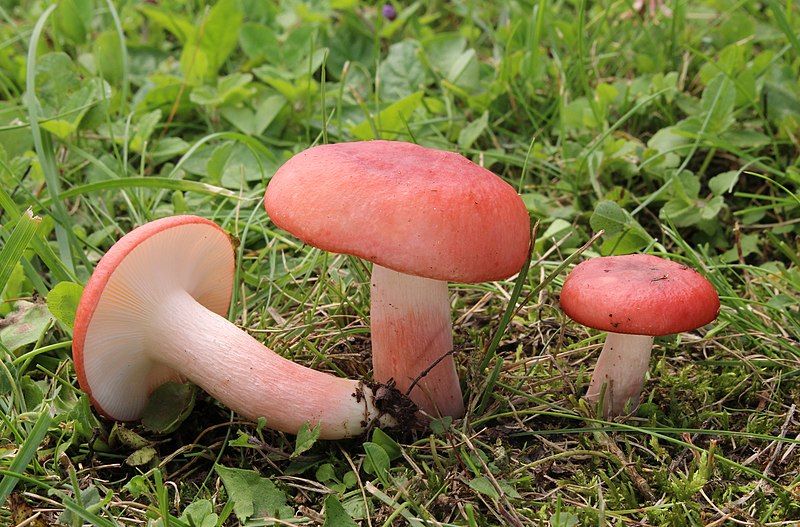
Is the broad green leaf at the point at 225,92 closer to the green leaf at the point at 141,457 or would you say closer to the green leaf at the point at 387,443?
the green leaf at the point at 141,457

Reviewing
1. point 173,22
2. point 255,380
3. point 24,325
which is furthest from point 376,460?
point 173,22

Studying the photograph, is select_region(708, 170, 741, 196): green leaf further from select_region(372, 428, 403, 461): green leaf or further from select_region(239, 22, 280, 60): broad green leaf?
select_region(239, 22, 280, 60): broad green leaf

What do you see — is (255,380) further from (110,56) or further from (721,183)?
(110,56)

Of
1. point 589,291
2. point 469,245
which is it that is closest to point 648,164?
point 589,291

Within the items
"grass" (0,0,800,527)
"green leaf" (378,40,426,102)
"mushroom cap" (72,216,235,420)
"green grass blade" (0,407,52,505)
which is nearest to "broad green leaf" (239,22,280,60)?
"grass" (0,0,800,527)

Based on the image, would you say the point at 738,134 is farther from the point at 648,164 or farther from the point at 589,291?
the point at 589,291

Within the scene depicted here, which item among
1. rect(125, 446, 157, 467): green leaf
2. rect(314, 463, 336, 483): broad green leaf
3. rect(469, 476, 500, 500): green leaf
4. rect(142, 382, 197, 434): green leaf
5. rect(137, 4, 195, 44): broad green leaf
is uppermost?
rect(137, 4, 195, 44): broad green leaf
